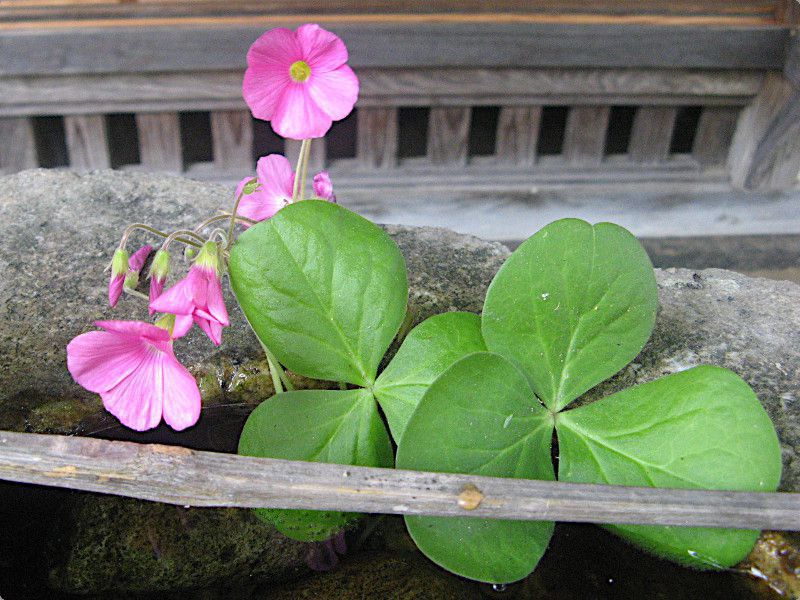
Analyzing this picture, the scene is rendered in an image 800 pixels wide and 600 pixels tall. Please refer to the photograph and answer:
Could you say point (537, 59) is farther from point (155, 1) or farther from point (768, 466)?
point (768, 466)

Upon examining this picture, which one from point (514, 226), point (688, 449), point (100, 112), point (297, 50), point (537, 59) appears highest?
point (297, 50)

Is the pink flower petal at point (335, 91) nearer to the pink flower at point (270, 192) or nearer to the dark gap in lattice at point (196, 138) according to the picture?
the pink flower at point (270, 192)

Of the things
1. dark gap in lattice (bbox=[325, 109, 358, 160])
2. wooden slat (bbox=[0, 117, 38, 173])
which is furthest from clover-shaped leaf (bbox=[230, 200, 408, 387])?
dark gap in lattice (bbox=[325, 109, 358, 160])

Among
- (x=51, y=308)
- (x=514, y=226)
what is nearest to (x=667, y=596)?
(x=51, y=308)

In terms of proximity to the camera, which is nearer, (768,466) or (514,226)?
(768,466)

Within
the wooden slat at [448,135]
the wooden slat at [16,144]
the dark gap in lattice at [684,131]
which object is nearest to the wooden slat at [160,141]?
the wooden slat at [16,144]

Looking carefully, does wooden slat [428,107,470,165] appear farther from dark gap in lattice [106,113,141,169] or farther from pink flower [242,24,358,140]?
pink flower [242,24,358,140]
